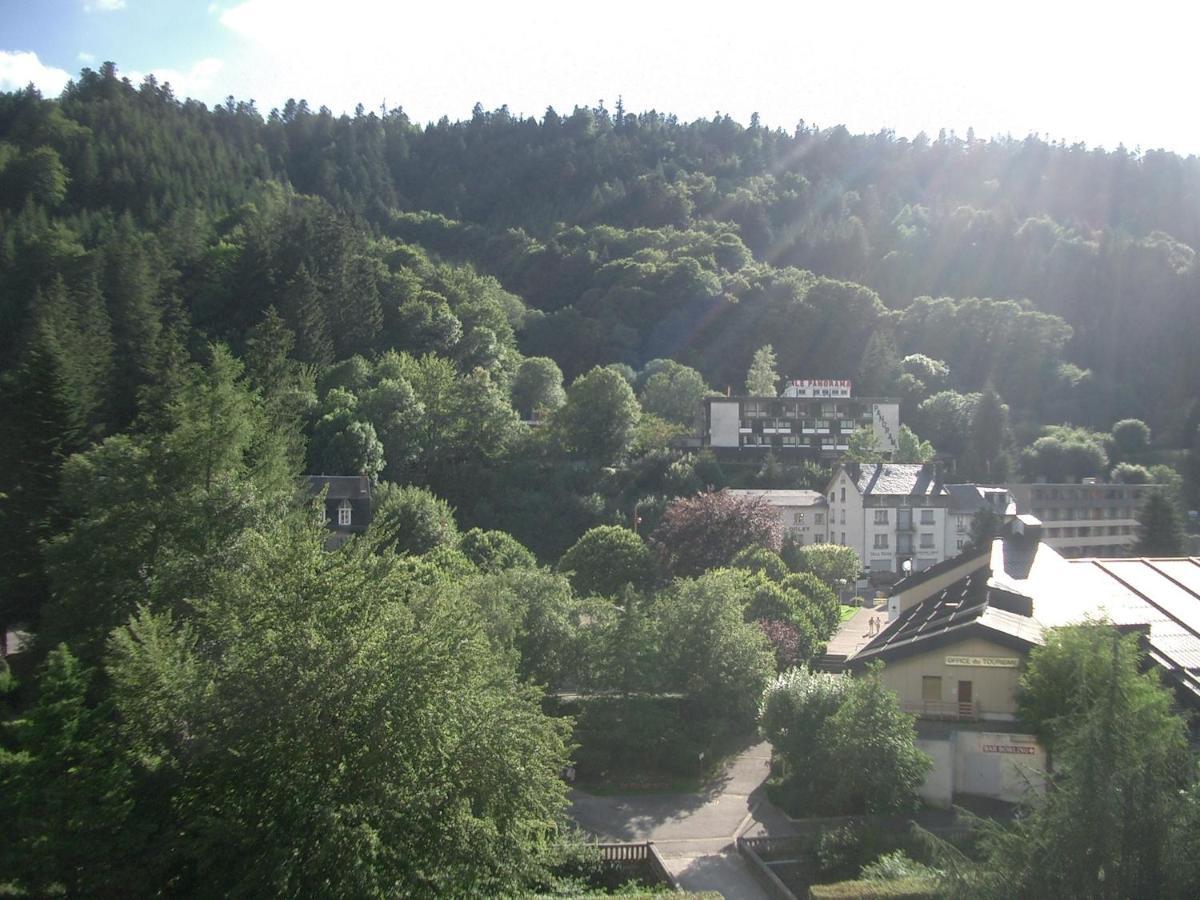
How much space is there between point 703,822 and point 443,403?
32.9m

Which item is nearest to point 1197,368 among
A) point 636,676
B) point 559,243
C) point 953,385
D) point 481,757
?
point 953,385

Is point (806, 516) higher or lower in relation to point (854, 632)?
higher

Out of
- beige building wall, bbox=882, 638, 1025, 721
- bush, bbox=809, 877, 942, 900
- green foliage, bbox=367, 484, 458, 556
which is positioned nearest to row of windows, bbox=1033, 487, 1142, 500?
green foliage, bbox=367, 484, 458, 556

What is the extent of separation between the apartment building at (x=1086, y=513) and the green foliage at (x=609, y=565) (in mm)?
27397

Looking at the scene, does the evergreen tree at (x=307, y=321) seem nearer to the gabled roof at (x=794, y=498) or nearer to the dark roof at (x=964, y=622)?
the gabled roof at (x=794, y=498)

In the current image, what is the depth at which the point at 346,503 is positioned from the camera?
121ft

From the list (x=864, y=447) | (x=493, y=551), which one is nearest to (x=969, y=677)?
(x=493, y=551)

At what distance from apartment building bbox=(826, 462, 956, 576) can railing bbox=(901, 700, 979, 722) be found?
27.3 meters

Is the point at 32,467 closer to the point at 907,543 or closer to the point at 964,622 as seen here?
the point at 964,622

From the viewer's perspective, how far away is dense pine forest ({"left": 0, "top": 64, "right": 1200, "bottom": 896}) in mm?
12102

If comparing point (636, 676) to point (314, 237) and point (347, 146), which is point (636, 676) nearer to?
point (314, 237)

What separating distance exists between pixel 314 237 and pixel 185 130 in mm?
50470

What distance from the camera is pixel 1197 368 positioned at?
255 feet

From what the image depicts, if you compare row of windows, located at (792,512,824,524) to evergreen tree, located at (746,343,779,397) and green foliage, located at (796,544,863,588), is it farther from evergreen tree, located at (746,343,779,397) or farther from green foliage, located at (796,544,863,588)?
evergreen tree, located at (746,343,779,397)
